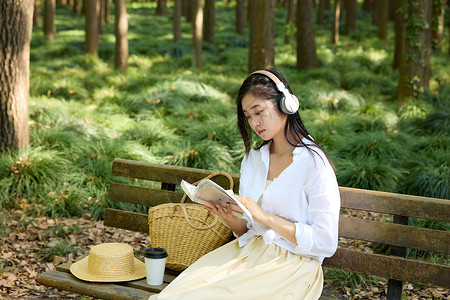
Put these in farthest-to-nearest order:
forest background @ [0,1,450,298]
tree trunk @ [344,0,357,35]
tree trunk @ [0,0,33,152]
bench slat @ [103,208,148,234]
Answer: tree trunk @ [344,0,357,35]
tree trunk @ [0,0,33,152]
forest background @ [0,1,450,298]
bench slat @ [103,208,148,234]

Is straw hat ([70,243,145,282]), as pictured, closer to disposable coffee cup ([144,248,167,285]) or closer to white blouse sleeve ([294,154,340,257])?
disposable coffee cup ([144,248,167,285])

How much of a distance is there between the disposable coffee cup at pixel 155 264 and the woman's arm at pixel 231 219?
0.40 metres

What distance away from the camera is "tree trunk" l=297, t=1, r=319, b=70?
13.3 m

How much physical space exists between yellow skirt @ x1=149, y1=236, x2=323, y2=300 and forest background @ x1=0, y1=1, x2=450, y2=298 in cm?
242

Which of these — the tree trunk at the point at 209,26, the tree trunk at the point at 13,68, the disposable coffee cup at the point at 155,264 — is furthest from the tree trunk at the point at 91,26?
the disposable coffee cup at the point at 155,264

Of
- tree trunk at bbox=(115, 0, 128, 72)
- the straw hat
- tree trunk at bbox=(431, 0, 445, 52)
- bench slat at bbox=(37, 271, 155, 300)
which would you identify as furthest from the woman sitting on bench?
tree trunk at bbox=(115, 0, 128, 72)

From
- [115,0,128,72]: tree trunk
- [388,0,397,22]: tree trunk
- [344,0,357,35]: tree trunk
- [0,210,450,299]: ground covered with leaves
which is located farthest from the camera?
[388,0,397,22]: tree trunk

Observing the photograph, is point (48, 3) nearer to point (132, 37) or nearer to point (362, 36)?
point (132, 37)

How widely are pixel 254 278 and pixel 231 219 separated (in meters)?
0.44

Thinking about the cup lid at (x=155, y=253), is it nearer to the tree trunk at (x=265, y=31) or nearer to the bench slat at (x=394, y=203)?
the bench slat at (x=394, y=203)

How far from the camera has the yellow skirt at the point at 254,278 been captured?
2611 mm

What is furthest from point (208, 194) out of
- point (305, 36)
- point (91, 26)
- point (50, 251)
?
point (91, 26)

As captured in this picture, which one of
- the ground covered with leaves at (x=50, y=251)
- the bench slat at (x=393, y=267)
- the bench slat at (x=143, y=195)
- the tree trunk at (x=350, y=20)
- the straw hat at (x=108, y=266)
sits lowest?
the ground covered with leaves at (x=50, y=251)

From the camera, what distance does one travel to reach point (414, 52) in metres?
9.68
